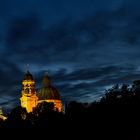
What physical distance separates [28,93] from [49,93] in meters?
6.49

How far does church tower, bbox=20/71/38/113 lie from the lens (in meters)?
156

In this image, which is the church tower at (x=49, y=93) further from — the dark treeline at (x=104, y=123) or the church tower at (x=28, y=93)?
the dark treeline at (x=104, y=123)

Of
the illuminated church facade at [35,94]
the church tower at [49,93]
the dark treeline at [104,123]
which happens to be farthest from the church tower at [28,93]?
the dark treeline at [104,123]

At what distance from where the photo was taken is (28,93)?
156750mm

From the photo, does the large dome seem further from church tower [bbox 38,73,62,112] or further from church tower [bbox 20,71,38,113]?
church tower [bbox 20,71,38,113]

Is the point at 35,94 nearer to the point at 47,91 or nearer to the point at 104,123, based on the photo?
the point at 47,91

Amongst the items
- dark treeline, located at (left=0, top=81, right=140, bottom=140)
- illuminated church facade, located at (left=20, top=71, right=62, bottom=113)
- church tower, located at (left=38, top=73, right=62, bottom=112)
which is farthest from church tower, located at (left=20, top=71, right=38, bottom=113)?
dark treeline, located at (left=0, top=81, right=140, bottom=140)

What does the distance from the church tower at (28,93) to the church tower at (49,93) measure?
8.66 ft

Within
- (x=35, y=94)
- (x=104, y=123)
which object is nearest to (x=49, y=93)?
(x=35, y=94)

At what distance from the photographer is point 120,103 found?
2365 inches

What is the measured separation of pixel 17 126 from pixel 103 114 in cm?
1587

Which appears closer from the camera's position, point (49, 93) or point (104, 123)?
point (104, 123)

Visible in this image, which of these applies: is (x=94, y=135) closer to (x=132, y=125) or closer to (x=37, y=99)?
(x=132, y=125)

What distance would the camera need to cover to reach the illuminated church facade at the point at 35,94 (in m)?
156
